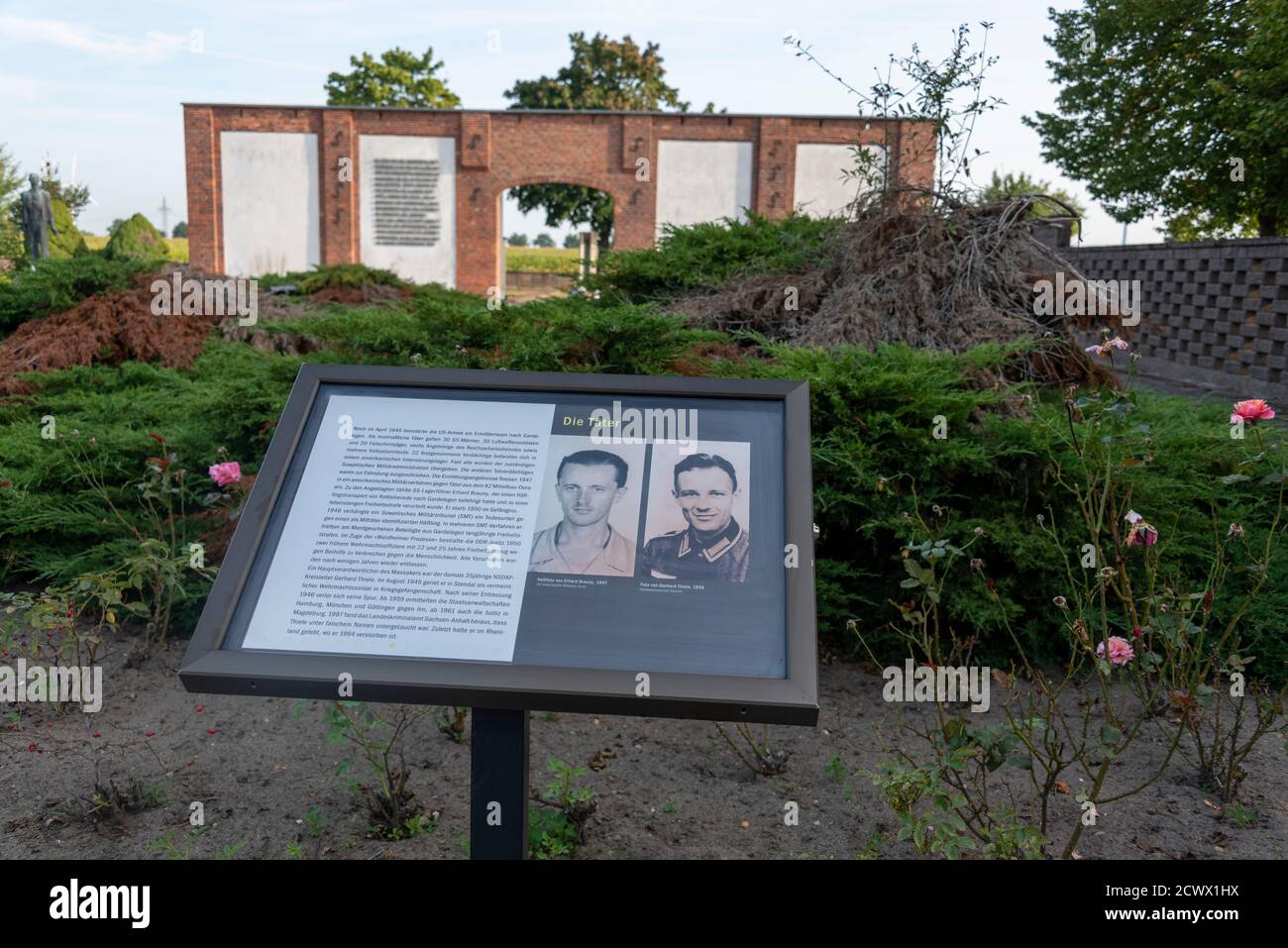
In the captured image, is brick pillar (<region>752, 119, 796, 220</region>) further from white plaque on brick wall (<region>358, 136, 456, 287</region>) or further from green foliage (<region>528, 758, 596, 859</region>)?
green foliage (<region>528, 758, 596, 859</region>)

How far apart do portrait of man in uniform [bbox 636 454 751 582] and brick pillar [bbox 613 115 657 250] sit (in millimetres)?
24727

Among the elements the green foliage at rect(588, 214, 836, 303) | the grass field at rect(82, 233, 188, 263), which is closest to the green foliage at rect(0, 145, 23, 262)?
the grass field at rect(82, 233, 188, 263)

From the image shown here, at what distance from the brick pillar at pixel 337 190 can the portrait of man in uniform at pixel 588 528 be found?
2536 cm

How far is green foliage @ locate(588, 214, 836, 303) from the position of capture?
6.64 m

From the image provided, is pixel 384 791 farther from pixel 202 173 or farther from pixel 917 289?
pixel 202 173

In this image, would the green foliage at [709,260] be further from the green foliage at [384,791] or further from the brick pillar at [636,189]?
the brick pillar at [636,189]

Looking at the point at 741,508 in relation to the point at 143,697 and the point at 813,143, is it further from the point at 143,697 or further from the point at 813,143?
the point at 813,143

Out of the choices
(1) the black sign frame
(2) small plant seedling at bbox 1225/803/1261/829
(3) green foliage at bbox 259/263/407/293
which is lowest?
(2) small plant seedling at bbox 1225/803/1261/829

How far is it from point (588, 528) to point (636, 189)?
2572 cm

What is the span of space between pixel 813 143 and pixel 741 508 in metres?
26.2

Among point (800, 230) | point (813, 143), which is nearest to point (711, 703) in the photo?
point (800, 230)

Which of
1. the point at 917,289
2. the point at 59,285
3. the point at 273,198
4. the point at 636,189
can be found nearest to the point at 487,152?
the point at 636,189

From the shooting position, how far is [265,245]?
1048 inches

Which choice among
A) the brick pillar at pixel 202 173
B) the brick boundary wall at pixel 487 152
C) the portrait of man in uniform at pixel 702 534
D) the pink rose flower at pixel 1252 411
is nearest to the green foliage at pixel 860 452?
the pink rose flower at pixel 1252 411
